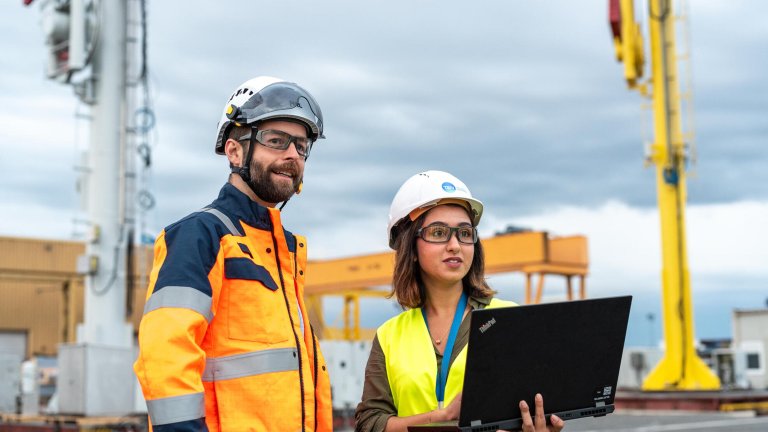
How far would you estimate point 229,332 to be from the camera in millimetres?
2920

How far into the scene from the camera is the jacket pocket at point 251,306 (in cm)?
294

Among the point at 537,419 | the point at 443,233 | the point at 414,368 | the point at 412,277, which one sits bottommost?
the point at 537,419

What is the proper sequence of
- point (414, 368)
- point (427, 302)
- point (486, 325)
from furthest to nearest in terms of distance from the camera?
point (427, 302)
point (414, 368)
point (486, 325)

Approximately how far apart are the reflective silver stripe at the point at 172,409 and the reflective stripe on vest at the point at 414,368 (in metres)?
0.97

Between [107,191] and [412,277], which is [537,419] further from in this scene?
[107,191]

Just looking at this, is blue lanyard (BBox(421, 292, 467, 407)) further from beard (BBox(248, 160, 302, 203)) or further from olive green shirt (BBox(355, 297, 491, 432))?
beard (BBox(248, 160, 302, 203))

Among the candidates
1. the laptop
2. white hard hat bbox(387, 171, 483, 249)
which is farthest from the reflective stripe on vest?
white hard hat bbox(387, 171, 483, 249)

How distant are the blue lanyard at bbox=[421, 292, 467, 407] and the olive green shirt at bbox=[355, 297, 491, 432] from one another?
0.05 feet

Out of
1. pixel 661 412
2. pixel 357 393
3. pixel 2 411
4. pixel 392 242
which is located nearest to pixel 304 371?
pixel 392 242

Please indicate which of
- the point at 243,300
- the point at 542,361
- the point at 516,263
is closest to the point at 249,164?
the point at 243,300

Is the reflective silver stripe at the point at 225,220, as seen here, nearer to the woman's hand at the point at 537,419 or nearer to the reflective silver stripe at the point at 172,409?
the reflective silver stripe at the point at 172,409

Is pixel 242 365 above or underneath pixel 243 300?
underneath

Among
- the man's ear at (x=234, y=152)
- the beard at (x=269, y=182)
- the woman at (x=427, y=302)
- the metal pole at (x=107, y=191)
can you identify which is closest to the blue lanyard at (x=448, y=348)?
the woman at (x=427, y=302)

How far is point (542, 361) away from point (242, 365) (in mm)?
975
